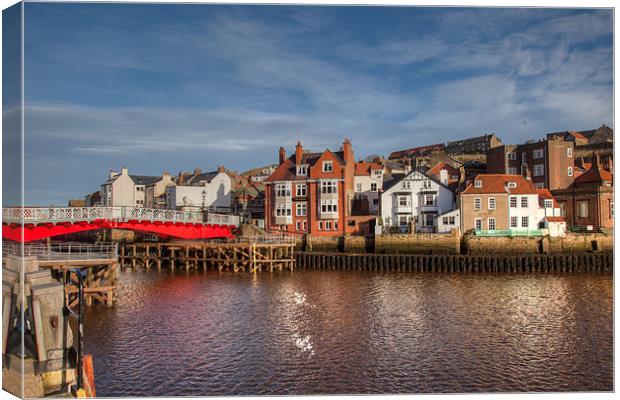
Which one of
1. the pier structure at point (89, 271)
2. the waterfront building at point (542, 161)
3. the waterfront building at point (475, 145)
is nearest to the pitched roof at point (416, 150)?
the waterfront building at point (475, 145)

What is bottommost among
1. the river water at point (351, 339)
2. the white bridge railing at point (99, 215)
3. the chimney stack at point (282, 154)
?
the river water at point (351, 339)

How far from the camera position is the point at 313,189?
54812mm

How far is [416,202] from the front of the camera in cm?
5322

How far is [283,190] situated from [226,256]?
13042mm

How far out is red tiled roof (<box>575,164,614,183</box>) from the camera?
166 feet

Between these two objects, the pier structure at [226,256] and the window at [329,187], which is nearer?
the pier structure at [226,256]

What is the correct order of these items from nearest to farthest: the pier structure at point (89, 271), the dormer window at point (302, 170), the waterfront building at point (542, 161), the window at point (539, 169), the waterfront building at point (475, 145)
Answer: the pier structure at point (89, 271)
the dormer window at point (302, 170)
the waterfront building at point (542, 161)
the window at point (539, 169)
the waterfront building at point (475, 145)

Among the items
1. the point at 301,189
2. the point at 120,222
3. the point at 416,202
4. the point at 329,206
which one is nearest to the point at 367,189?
the point at 329,206

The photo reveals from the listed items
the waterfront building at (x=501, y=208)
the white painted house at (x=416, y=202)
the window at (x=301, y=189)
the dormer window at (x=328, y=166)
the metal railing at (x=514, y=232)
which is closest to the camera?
the metal railing at (x=514, y=232)

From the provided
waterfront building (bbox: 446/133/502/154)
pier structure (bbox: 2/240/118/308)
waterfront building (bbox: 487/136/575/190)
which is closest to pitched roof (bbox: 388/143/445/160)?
waterfront building (bbox: 446/133/502/154)

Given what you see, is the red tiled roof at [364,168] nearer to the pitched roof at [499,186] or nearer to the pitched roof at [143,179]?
the pitched roof at [499,186]

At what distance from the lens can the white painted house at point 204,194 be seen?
70.1 metres

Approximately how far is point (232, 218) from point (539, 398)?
4046 centimetres

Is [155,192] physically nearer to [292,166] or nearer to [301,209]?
[292,166]
